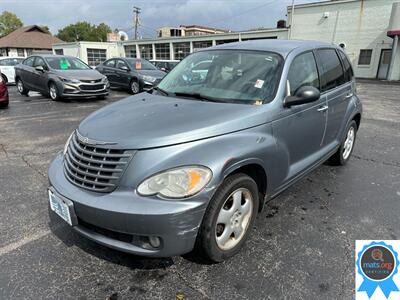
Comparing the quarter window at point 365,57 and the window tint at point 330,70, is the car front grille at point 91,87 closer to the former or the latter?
the window tint at point 330,70

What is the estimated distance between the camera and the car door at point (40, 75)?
11.2 meters

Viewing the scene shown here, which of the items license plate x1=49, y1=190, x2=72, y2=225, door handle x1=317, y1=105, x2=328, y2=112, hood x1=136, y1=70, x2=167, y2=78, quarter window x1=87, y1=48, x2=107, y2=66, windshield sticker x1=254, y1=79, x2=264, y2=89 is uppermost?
windshield sticker x1=254, y1=79, x2=264, y2=89

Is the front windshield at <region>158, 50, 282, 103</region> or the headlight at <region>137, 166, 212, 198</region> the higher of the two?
the front windshield at <region>158, 50, 282, 103</region>

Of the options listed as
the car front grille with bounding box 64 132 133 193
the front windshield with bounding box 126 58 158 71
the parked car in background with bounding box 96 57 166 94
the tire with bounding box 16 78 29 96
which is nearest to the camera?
the car front grille with bounding box 64 132 133 193

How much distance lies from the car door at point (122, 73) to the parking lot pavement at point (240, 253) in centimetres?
928

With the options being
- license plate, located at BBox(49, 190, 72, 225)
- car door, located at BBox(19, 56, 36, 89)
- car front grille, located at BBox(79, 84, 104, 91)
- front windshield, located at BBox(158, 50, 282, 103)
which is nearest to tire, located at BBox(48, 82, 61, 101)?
car front grille, located at BBox(79, 84, 104, 91)

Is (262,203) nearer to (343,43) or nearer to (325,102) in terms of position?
(325,102)

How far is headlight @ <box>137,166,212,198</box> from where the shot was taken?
2.19m

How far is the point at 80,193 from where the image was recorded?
7.89 ft

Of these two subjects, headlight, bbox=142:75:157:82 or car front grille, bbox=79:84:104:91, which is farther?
headlight, bbox=142:75:157:82

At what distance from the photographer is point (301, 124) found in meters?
3.31

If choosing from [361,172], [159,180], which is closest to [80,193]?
[159,180]

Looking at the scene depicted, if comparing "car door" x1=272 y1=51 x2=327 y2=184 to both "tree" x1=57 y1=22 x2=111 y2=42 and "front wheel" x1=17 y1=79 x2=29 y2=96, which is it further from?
"tree" x1=57 y1=22 x2=111 y2=42

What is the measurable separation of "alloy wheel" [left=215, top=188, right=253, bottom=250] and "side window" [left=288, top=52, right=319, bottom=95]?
4.08 feet
